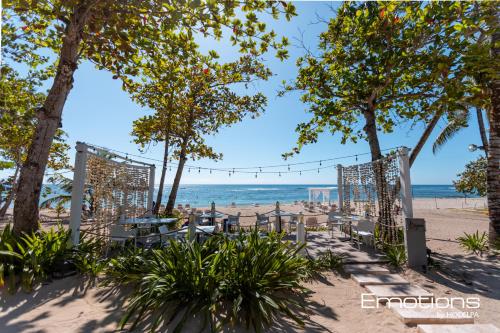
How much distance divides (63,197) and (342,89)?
1597 centimetres

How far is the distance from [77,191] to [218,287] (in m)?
4.36

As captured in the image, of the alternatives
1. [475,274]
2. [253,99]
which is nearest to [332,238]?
[475,274]

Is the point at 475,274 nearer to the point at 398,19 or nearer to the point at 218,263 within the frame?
the point at 218,263

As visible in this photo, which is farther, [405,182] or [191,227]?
[405,182]

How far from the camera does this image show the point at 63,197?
48.3 ft

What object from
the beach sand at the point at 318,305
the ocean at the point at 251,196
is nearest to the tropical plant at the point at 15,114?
the beach sand at the point at 318,305

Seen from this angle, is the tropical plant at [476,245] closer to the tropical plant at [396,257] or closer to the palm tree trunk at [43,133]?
the tropical plant at [396,257]

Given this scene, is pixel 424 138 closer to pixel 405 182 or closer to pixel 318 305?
pixel 405 182

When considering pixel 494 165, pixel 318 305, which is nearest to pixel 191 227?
pixel 318 305

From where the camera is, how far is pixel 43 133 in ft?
17.6

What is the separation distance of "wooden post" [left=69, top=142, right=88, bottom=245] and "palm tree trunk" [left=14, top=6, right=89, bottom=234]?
59 centimetres

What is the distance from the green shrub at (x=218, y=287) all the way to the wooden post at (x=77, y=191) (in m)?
2.00

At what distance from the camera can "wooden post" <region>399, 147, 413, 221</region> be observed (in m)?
5.78

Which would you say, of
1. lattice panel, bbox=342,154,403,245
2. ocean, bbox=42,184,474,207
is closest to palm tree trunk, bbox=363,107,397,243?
lattice panel, bbox=342,154,403,245
